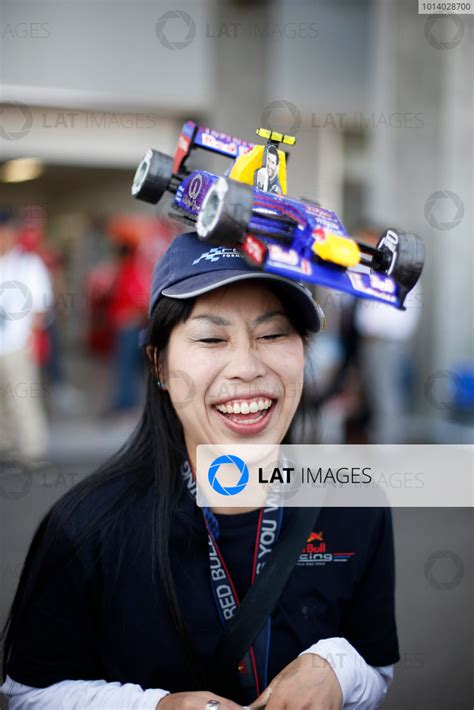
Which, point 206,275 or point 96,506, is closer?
point 206,275

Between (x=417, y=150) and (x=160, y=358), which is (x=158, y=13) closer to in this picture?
(x=417, y=150)

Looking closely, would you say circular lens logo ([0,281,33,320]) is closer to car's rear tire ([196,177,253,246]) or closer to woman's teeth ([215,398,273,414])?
woman's teeth ([215,398,273,414])

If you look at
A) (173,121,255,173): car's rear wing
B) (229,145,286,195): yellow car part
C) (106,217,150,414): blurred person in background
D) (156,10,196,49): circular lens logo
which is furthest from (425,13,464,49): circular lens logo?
(229,145,286,195): yellow car part

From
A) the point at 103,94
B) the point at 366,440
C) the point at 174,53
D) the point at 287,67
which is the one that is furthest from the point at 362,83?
the point at 366,440

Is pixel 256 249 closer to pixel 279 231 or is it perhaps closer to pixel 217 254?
pixel 279 231

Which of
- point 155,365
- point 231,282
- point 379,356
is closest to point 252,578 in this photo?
point 155,365

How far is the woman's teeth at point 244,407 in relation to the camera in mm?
1528

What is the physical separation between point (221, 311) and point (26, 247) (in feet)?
15.6

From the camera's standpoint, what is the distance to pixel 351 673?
154 cm

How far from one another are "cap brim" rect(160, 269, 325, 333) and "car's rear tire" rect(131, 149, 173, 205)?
0.21 m

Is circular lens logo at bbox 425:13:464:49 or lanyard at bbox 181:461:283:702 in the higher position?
circular lens logo at bbox 425:13:464:49

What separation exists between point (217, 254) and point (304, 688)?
0.85 m

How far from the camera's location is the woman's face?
1520mm

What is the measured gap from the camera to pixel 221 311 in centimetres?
152
